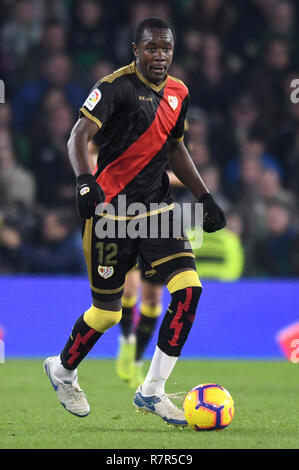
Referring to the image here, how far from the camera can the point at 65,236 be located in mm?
9805

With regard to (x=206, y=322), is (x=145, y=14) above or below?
above

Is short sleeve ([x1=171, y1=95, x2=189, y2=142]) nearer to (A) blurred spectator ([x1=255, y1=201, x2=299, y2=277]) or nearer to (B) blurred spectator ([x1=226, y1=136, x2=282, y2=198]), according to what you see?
(A) blurred spectator ([x1=255, y1=201, x2=299, y2=277])

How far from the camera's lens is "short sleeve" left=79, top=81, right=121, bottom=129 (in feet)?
15.3

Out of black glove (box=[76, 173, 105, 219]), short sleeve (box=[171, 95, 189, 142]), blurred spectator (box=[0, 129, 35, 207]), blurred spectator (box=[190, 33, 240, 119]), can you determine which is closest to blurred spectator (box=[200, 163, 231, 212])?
blurred spectator (box=[190, 33, 240, 119])

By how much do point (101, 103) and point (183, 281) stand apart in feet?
3.33

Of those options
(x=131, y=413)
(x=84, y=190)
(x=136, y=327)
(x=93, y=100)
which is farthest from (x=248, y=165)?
(x=84, y=190)

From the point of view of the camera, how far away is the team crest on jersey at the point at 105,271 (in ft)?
16.1

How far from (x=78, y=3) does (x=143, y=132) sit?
24.3 feet

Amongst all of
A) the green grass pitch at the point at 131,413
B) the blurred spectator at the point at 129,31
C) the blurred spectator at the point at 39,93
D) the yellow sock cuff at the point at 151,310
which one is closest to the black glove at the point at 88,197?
the green grass pitch at the point at 131,413

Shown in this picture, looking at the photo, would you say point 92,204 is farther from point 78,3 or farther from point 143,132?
point 78,3

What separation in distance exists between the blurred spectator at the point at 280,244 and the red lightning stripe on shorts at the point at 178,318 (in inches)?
223

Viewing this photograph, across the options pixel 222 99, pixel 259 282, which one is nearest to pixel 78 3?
pixel 222 99
